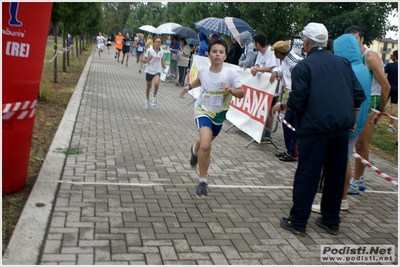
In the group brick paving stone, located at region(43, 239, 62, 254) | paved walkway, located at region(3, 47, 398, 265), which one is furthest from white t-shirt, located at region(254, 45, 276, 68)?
brick paving stone, located at region(43, 239, 62, 254)

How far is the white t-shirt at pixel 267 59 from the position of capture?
351 inches

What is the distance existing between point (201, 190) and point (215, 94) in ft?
3.74

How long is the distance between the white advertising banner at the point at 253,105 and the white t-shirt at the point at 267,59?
277 millimetres

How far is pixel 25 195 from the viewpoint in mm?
5152

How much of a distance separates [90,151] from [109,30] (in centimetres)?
7670

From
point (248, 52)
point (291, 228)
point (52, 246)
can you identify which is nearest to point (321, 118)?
point (291, 228)

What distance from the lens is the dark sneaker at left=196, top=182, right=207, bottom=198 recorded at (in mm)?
5477

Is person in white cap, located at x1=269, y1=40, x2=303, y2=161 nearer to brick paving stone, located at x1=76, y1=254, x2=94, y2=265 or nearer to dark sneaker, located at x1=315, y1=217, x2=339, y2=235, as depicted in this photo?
dark sneaker, located at x1=315, y1=217, x2=339, y2=235

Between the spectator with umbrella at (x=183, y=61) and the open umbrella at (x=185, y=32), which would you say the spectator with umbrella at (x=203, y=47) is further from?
the open umbrella at (x=185, y=32)

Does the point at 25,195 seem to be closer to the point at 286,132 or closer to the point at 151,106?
the point at 286,132

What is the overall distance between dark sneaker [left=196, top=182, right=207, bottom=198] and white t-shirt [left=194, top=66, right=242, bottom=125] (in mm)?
770

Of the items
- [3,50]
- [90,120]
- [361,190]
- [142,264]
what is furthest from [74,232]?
[90,120]

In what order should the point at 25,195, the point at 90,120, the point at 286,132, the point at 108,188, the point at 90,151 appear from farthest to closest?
the point at 90,120
the point at 286,132
the point at 90,151
the point at 108,188
the point at 25,195

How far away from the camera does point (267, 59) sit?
9000mm
